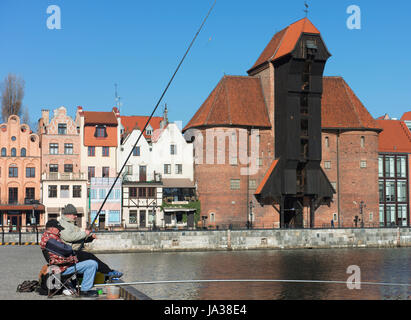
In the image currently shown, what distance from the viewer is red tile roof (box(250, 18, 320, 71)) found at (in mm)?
68844

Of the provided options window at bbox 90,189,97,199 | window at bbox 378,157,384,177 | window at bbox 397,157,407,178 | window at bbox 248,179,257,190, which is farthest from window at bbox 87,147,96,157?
window at bbox 397,157,407,178

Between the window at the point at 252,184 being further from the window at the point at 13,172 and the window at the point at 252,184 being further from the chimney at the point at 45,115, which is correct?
the window at the point at 13,172

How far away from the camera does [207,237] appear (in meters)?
59.2

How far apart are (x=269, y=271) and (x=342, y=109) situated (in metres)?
38.0

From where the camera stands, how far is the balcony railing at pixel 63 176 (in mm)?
67625

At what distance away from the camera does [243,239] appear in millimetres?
60250

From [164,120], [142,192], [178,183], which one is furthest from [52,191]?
[164,120]

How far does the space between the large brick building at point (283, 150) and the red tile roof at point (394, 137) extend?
5.74 meters

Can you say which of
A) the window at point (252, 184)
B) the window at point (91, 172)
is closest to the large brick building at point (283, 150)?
the window at point (252, 184)

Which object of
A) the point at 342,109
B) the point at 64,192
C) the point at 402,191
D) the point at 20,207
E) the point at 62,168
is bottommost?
the point at 20,207

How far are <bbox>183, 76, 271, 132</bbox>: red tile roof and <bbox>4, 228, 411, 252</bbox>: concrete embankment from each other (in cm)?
1455

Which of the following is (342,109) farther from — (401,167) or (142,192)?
(142,192)
